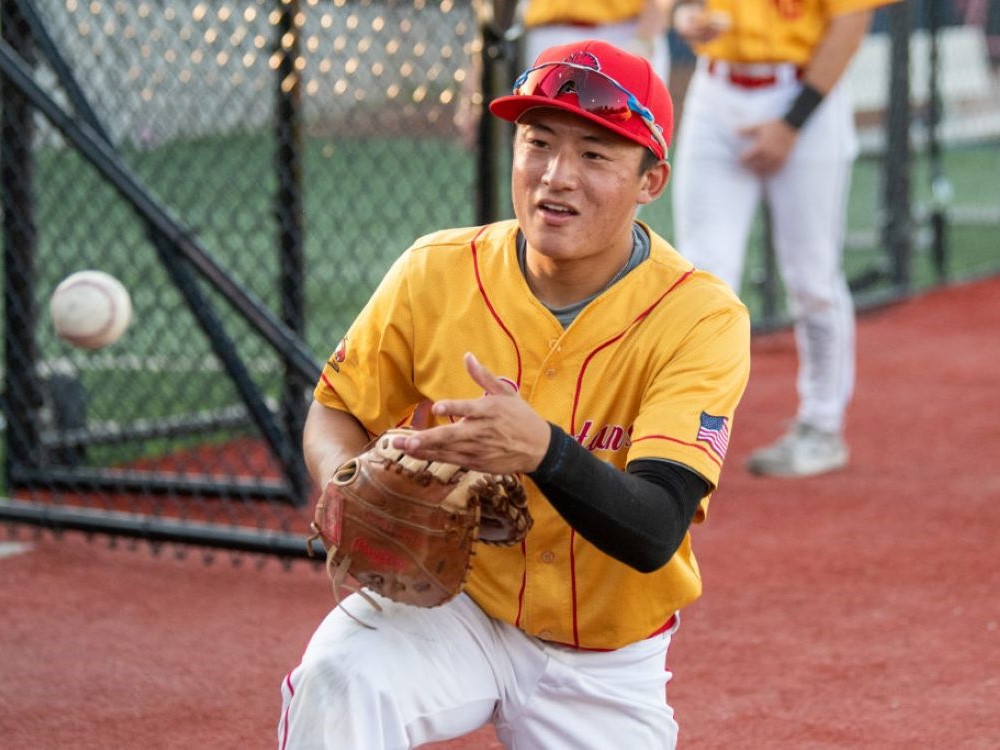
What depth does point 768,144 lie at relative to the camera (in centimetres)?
511

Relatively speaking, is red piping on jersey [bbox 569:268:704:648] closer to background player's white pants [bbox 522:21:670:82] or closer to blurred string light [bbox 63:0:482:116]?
blurred string light [bbox 63:0:482:116]

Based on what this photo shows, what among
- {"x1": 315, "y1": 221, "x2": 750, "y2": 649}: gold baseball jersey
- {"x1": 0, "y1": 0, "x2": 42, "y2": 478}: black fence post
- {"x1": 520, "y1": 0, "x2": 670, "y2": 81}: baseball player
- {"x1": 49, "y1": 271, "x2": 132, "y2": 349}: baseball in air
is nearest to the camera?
{"x1": 315, "y1": 221, "x2": 750, "y2": 649}: gold baseball jersey

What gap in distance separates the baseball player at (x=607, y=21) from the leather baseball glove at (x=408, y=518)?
11.6 feet

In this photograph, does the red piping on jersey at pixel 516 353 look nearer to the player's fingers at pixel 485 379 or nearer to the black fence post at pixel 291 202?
Answer: the player's fingers at pixel 485 379

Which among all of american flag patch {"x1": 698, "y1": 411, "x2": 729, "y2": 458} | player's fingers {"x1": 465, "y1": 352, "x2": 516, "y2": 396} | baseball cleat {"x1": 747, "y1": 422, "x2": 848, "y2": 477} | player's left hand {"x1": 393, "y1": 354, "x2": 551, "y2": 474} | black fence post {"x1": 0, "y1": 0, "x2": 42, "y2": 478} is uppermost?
player's fingers {"x1": 465, "y1": 352, "x2": 516, "y2": 396}

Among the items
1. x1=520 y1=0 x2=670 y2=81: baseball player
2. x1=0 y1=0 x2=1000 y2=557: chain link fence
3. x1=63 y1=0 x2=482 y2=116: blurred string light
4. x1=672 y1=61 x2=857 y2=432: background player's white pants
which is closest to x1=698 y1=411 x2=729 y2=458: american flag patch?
x1=0 y1=0 x2=1000 y2=557: chain link fence

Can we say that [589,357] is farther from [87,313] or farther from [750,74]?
[750,74]

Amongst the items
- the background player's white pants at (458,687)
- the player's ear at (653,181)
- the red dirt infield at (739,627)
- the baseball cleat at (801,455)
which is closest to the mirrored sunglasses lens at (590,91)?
the player's ear at (653,181)

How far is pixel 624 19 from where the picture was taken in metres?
5.73

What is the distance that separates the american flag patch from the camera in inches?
92.7

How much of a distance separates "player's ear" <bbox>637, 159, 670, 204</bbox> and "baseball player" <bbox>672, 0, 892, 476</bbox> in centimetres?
258

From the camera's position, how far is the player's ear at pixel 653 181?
2.57m

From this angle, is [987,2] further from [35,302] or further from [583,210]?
[583,210]

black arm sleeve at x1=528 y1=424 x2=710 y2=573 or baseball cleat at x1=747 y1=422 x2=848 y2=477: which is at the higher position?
black arm sleeve at x1=528 y1=424 x2=710 y2=573
